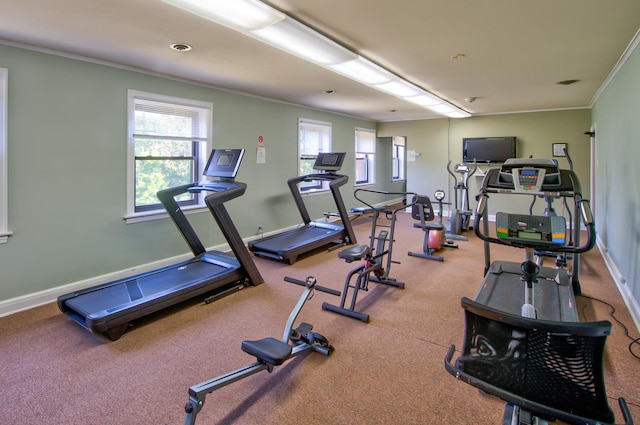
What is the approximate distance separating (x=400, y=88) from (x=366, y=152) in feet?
13.4

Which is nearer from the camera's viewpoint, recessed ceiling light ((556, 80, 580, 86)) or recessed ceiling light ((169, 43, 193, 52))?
recessed ceiling light ((169, 43, 193, 52))

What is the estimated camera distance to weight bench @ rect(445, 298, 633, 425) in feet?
3.74

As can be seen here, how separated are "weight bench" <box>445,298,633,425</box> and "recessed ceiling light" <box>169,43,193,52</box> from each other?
3108mm

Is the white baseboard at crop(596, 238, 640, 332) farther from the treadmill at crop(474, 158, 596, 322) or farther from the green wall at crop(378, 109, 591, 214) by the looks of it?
the green wall at crop(378, 109, 591, 214)

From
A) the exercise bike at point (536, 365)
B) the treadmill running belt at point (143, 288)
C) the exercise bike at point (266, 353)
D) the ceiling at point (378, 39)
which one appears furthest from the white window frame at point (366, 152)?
the exercise bike at point (536, 365)

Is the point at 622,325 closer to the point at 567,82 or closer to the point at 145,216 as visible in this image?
the point at 567,82

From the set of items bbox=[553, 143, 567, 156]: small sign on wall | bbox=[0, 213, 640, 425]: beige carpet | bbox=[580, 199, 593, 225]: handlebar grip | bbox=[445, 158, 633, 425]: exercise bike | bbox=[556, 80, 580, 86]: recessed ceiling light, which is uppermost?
bbox=[556, 80, 580, 86]: recessed ceiling light

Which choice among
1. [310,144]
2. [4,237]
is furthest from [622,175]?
[4,237]

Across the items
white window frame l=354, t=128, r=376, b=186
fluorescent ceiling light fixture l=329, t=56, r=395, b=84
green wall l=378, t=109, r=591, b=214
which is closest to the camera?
fluorescent ceiling light fixture l=329, t=56, r=395, b=84

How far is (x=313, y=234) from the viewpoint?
18.1 ft

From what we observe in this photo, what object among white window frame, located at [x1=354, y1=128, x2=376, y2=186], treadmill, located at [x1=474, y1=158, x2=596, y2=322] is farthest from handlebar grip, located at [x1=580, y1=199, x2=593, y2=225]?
white window frame, located at [x1=354, y1=128, x2=376, y2=186]

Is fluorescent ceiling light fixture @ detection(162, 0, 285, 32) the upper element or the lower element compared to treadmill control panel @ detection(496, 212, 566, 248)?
upper

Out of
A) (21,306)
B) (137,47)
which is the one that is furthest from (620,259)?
(21,306)

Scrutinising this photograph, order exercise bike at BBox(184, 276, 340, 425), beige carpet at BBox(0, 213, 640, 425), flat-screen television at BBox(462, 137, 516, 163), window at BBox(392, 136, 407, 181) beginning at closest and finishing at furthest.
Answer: exercise bike at BBox(184, 276, 340, 425) → beige carpet at BBox(0, 213, 640, 425) → flat-screen television at BBox(462, 137, 516, 163) → window at BBox(392, 136, 407, 181)
